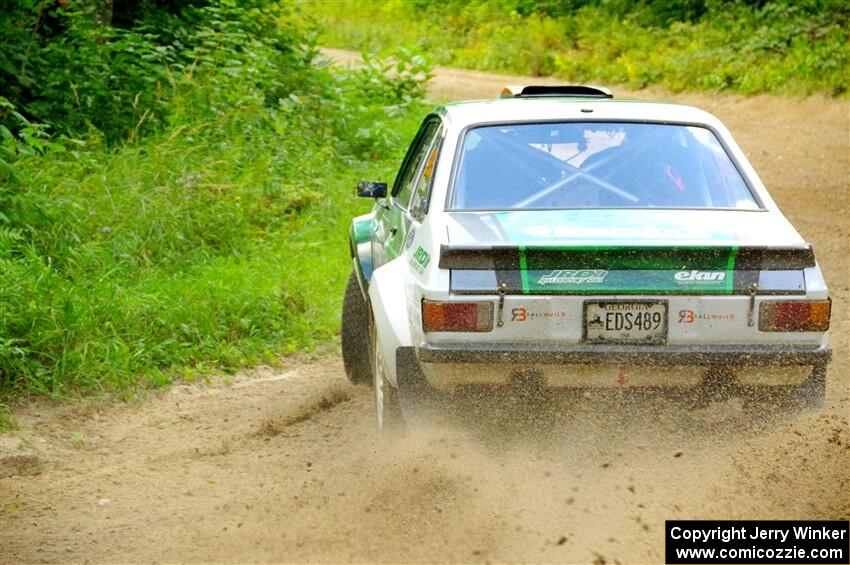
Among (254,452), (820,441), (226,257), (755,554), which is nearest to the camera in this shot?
(755,554)

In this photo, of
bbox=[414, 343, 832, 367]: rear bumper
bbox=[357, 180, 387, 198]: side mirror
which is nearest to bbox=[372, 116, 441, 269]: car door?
bbox=[357, 180, 387, 198]: side mirror

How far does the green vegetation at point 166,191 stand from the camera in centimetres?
696

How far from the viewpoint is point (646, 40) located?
25.5 m

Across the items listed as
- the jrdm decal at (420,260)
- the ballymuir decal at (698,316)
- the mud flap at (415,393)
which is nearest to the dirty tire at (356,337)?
the jrdm decal at (420,260)

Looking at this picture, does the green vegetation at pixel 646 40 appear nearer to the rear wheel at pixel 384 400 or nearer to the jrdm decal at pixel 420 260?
the rear wheel at pixel 384 400

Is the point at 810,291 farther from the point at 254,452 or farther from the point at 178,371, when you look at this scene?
the point at 178,371

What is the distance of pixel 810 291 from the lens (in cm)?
458

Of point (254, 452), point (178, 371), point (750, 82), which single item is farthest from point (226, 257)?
point (750, 82)

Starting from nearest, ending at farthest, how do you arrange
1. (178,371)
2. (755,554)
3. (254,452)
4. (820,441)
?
(755,554) < (820,441) < (254,452) < (178,371)

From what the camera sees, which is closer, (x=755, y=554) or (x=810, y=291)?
(x=755, y=554)

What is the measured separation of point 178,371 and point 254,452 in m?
1.44

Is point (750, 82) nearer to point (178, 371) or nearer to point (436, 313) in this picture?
point (178, 371)

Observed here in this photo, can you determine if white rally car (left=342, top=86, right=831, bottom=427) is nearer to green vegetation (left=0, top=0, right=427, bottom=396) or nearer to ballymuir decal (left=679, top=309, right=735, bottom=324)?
ballymuir decal (left=679, top=309, right=735, bottom=324)

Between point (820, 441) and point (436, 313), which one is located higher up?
point (436, 313)
